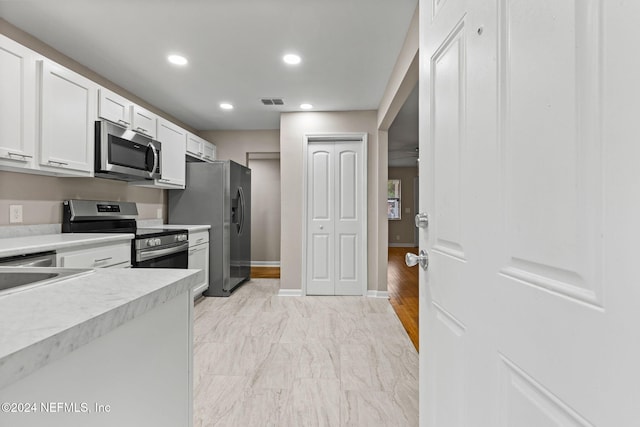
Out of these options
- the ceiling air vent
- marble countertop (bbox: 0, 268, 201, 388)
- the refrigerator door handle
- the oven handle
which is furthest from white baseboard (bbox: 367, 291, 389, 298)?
marble countertop (bbox: 0, 268, 201, 388)

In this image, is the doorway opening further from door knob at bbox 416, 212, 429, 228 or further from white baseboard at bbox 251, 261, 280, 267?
white baseboard at bbox 251, 261, 280, 267

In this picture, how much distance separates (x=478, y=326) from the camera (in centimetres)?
76

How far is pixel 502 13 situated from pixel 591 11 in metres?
0.26

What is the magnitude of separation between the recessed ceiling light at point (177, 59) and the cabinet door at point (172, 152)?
0.97 meters

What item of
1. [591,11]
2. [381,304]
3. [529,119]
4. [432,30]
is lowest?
[381,304]

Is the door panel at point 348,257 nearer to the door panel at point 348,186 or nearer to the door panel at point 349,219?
the door panel at point 349,219

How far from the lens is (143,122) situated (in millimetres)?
3316

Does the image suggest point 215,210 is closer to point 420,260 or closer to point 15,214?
point 15,214

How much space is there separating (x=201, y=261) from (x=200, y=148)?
1.69 metres

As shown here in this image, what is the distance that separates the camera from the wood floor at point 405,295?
306cm

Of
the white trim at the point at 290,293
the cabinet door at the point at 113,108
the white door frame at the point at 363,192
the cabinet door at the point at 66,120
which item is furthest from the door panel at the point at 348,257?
the cabinet door at the point at 66,120

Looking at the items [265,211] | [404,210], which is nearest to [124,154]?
[265,211]

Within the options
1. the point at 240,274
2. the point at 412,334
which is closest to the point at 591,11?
the point at 412,334

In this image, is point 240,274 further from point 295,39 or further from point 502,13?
point 502,13
